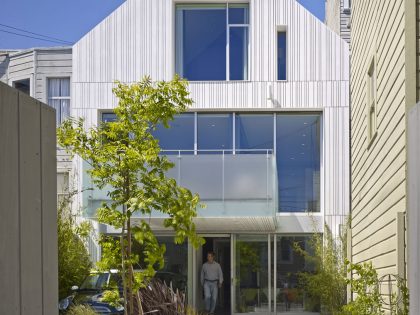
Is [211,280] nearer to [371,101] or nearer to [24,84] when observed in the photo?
[24,84]

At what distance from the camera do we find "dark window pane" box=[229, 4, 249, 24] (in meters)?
20.7

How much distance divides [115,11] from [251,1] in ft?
12.5

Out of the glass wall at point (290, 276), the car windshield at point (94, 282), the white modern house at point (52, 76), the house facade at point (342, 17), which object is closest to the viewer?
the car windshield at point (94, 282)

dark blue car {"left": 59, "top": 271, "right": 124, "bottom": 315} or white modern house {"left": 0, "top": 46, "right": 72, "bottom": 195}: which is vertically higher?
white modern house {"left": 0, "top": 46, "right": 72, "bottom": 195}

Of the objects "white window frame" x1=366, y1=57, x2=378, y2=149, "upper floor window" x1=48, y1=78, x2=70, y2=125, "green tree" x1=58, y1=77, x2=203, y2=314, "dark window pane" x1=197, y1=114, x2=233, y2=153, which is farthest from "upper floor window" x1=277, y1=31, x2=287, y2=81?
"green tree" x1=58, y1=77, x2=203, y2=314

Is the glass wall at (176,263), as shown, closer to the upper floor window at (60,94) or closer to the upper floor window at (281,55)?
the upper floor window at (60,94)

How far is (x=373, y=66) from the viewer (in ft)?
37.4

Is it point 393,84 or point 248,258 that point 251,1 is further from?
point 393,84

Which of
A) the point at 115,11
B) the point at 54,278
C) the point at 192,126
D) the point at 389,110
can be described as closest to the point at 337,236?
the point at 192,126

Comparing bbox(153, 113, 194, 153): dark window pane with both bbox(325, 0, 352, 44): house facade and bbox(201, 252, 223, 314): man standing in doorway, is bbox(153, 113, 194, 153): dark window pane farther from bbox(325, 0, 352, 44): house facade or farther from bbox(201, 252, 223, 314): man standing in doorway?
bbox(325, 0, 352, 44): house facade

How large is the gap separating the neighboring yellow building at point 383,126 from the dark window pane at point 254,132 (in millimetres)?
6058

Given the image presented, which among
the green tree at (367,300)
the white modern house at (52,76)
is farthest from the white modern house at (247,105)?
the green tree at (367,300)

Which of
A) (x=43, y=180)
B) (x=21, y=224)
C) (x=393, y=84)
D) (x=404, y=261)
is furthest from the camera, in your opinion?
(x=393, y=84)

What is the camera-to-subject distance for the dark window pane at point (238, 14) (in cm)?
2073
